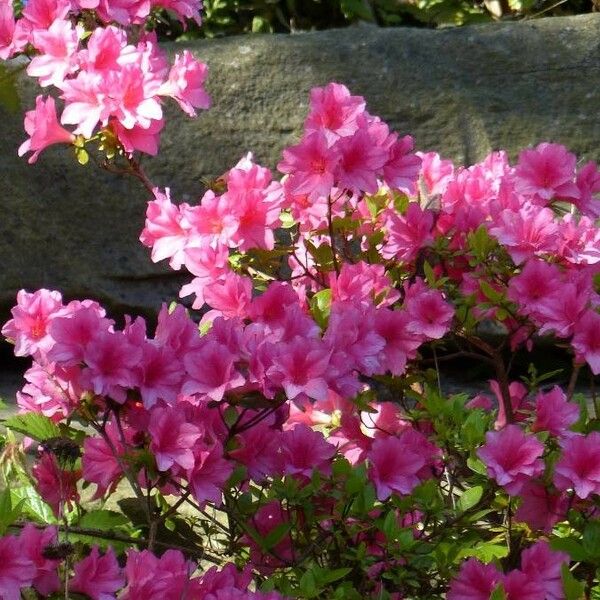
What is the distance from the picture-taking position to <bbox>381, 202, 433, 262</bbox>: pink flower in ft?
7.05

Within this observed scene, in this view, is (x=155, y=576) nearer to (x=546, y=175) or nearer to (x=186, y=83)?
(x=186, y=83)

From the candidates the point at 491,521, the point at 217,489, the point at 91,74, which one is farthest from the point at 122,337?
the point at 491,521

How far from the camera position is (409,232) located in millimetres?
2164

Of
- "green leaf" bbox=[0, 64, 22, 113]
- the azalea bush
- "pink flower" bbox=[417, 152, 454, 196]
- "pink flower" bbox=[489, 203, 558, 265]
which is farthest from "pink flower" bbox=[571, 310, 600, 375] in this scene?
"green leaf" bbox=[0, 64, 22, 113]

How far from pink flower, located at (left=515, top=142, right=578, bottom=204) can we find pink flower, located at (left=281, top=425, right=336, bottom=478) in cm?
60

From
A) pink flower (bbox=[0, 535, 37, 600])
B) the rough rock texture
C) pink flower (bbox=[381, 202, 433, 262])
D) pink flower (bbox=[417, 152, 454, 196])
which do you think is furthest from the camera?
the rough rock texture

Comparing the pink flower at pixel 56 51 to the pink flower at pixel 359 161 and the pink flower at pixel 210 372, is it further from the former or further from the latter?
the pink flower at pixel 210 372

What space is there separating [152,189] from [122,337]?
53cm

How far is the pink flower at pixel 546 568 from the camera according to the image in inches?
68.2

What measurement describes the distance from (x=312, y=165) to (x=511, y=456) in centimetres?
55

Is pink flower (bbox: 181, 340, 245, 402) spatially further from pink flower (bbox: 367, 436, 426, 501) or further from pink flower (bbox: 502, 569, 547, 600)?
pink flower (bbox: 502, 569, 547, 600)

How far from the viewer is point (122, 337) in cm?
167

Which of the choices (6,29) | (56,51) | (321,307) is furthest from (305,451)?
(6,29)

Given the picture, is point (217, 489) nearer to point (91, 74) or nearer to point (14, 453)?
point (14, 453)
